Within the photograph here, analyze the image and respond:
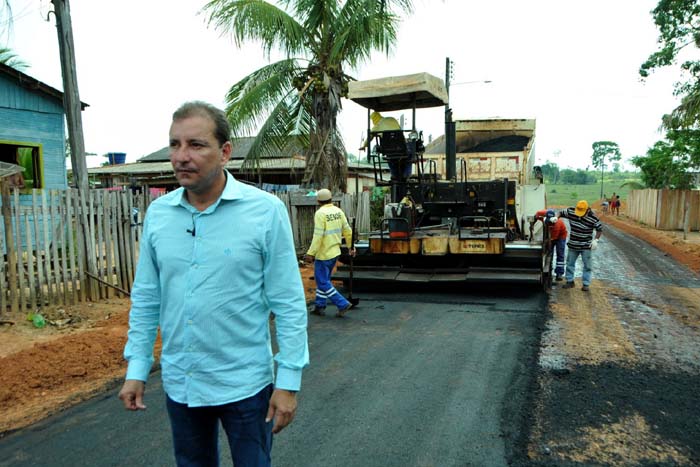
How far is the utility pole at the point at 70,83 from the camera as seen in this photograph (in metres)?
8.72

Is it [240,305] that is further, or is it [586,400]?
[586,400]

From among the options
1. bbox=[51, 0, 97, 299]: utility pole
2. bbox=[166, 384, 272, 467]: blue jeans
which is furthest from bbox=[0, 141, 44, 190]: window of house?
bbox=[166, 384, 272, 467]: blue jeans

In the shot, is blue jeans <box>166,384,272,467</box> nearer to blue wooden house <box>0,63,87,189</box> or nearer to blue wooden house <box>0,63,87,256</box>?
blue wooden house <box>0,63,87,256</box>

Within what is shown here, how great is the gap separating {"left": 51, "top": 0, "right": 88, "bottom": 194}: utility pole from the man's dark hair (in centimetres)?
741

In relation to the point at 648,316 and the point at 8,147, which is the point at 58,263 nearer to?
the point at 8,147

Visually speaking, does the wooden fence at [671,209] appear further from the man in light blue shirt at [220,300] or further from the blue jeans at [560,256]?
the man in light blue shirt at [220,300]

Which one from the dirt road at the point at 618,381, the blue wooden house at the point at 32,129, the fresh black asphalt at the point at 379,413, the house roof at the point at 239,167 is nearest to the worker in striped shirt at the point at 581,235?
the dirt road at the point at 618,381

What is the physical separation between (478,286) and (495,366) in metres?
4.57

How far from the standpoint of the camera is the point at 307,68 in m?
14.7

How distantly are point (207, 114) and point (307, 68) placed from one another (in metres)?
13.0

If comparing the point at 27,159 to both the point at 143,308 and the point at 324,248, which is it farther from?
the point at 143,308

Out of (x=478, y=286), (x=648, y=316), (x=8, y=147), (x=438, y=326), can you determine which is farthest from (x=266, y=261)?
(x=8, y=147)

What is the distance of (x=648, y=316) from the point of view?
8070mm

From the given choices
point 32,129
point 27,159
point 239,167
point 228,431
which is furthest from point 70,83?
point 239,167
